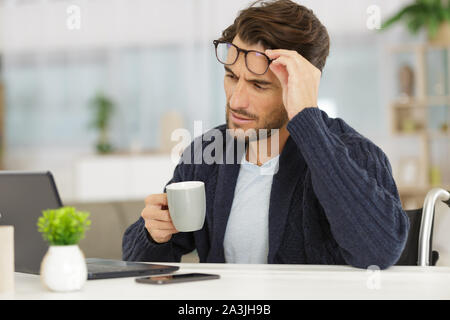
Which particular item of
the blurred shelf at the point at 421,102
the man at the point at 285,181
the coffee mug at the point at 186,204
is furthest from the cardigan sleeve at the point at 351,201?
the blurred shelf at the point at 421,102

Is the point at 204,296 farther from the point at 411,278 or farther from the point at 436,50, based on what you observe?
the point at 436,50

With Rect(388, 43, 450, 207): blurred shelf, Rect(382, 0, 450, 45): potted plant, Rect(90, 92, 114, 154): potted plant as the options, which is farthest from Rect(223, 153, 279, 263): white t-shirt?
Rect(90, 92, 114, 154): potted plant

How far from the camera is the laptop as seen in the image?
3.70ft

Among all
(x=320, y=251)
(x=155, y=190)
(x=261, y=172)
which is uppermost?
(x=261, y=172)

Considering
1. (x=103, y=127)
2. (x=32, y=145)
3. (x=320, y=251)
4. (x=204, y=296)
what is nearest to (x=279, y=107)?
(x=320, y=251)

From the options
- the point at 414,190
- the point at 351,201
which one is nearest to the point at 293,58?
the point at 351,201

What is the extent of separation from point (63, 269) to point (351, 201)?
0.55 m

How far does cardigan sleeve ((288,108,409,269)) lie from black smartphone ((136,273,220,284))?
29 cm

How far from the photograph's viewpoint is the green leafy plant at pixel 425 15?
463 centimetres

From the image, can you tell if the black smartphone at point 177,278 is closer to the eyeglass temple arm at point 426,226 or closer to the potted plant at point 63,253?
the potted plant at point 63,253

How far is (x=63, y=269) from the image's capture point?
969 mm

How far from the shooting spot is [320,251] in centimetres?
144

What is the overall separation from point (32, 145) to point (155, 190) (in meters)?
1.30

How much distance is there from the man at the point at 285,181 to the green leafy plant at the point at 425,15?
3.16 metres
